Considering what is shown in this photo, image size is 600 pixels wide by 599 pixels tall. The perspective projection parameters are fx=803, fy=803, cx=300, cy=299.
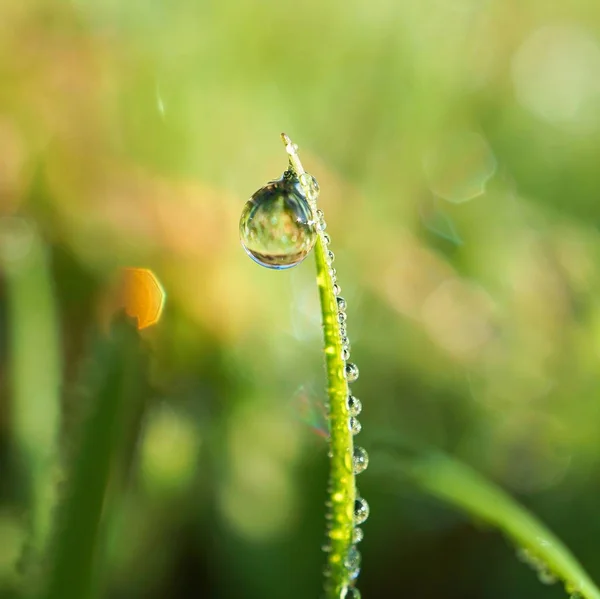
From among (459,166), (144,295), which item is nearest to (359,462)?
(144,295)

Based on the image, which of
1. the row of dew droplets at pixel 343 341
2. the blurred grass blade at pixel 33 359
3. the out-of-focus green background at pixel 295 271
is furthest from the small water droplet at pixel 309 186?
the blurred grass blade at pixel 33 359

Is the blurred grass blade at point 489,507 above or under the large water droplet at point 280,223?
under

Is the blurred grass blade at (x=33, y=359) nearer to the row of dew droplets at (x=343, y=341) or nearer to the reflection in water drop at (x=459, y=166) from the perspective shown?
the row of dew droplets at (x=343, y=341)

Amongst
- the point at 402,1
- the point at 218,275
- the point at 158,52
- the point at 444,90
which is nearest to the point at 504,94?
the point at 444,90

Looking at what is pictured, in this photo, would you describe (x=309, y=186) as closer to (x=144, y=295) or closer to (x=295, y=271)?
(x=144, y=295)

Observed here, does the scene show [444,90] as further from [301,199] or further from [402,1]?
[301,199]

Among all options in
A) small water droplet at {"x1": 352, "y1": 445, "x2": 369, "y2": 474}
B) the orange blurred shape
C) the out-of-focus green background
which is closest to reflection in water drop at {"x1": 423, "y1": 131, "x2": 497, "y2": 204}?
the out-of-focus green background
